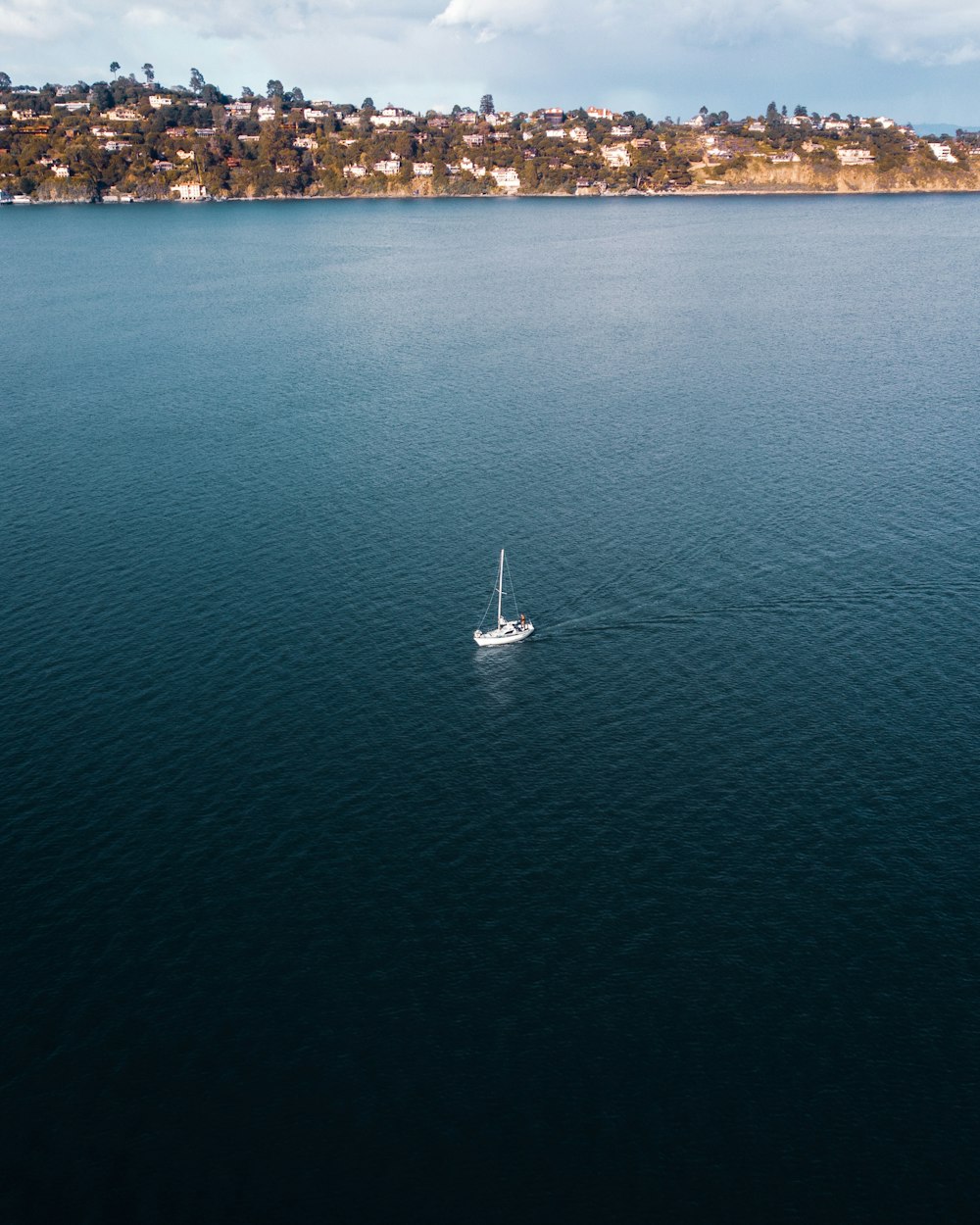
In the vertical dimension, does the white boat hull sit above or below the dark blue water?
above

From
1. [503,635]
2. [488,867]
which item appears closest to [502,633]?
[503,635]

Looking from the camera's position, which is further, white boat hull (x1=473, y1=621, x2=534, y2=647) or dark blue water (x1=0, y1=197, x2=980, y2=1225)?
white boat hull (x1=473, y1=621, x2=534, y2=647)

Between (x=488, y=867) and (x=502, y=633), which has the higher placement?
(x=502, y=633)

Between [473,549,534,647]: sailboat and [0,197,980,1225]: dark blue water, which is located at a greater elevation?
[473,549,534,647]: sailboat

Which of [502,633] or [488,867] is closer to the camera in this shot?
[488,867]

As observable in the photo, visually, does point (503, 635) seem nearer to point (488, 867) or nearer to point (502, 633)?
point (502, 633)

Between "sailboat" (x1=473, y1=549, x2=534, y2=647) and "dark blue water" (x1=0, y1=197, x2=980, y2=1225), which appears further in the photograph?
"sailboat" (x1=473, y1=549, x2=534, y2=647)

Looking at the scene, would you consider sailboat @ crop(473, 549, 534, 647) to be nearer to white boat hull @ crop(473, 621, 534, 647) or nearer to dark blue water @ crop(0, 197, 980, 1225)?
white boat hull @ crop(473, 621, 534, 647)

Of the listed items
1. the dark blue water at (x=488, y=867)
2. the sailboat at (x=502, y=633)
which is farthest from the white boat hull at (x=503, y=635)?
the dark blue water at (x=488, y=867)

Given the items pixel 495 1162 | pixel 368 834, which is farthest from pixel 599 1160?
pixel 368 834

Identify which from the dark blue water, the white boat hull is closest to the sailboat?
the white boat hull

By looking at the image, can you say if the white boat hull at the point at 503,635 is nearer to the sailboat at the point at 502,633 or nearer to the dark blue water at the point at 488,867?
the sailboat at the point at 502,633
